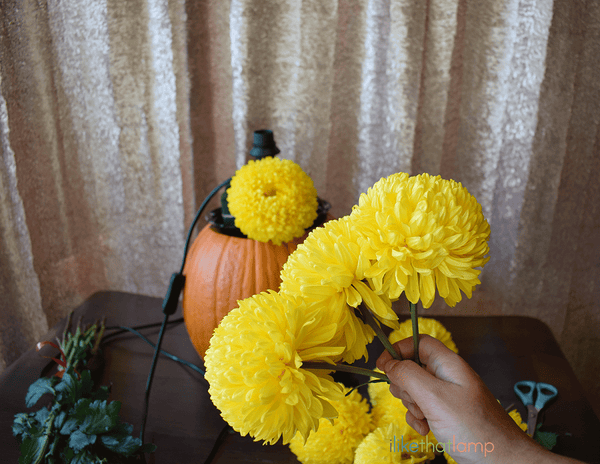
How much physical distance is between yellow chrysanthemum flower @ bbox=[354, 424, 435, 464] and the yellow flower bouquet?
0.19 meters

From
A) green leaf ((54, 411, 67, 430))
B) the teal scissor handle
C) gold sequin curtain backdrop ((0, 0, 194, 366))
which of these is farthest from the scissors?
gold sequin curtain backdrop ((0, 0, 194, 366))

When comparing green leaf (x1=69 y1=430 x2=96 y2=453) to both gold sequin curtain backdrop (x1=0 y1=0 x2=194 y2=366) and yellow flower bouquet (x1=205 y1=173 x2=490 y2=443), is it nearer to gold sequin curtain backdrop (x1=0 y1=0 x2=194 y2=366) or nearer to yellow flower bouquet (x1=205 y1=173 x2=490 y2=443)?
yellow flower bouquet (x1=205 y1=173 x2=490 y2=443)

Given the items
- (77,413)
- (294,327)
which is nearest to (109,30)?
(77,413)

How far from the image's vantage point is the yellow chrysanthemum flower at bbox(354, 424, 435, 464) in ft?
1.58

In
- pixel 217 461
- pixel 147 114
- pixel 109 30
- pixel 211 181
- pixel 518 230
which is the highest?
pixel 109 30

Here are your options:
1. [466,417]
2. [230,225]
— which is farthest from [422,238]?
[230,225]

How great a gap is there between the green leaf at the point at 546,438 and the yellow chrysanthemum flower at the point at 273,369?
1.30 ft

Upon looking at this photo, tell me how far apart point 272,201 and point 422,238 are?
0.30m

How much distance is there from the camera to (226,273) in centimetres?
65

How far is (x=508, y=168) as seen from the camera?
3.43ft

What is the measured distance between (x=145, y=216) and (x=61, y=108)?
0.98 feet

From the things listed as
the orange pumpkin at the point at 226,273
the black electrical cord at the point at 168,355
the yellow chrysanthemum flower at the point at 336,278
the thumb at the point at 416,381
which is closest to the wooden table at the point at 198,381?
the black electrical cord at the point at 168,355

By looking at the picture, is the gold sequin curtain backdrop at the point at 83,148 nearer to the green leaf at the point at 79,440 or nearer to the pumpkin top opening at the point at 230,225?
the pumpkin top opening at the point at 230,225

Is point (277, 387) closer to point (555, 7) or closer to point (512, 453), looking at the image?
point (512, 453)
